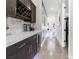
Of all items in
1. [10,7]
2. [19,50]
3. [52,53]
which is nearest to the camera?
[19,50]

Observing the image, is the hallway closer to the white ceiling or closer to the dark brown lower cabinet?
the dark brown lower cabinet

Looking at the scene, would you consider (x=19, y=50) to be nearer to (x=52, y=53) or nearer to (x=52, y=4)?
(x=52, y=53)

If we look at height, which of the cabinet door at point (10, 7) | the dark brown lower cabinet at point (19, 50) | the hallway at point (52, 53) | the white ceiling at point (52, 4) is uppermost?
the white ceiling at point (52, 4)

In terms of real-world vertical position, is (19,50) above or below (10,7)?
below

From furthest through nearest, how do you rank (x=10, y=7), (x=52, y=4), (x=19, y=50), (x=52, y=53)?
(x=52, y=4) < (x=52, y=53) < (x=10, y=7) < (x=19, y=50)

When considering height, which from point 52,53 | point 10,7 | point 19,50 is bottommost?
point 52,53

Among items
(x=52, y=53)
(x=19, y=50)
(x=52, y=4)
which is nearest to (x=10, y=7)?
(x=19, y=50)

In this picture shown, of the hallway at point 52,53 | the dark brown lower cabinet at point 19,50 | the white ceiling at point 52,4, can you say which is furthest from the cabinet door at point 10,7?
the white ceiling at point 52,4

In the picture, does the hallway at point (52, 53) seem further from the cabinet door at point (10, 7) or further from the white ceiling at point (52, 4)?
the white ceiling at point (52, 4)

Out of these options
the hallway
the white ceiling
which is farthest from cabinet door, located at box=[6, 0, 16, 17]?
the white ceiling

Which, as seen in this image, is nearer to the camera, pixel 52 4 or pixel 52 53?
pixel 52 53

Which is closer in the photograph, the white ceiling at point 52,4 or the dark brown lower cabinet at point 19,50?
the dark brown lower cabinet at point 19,50
